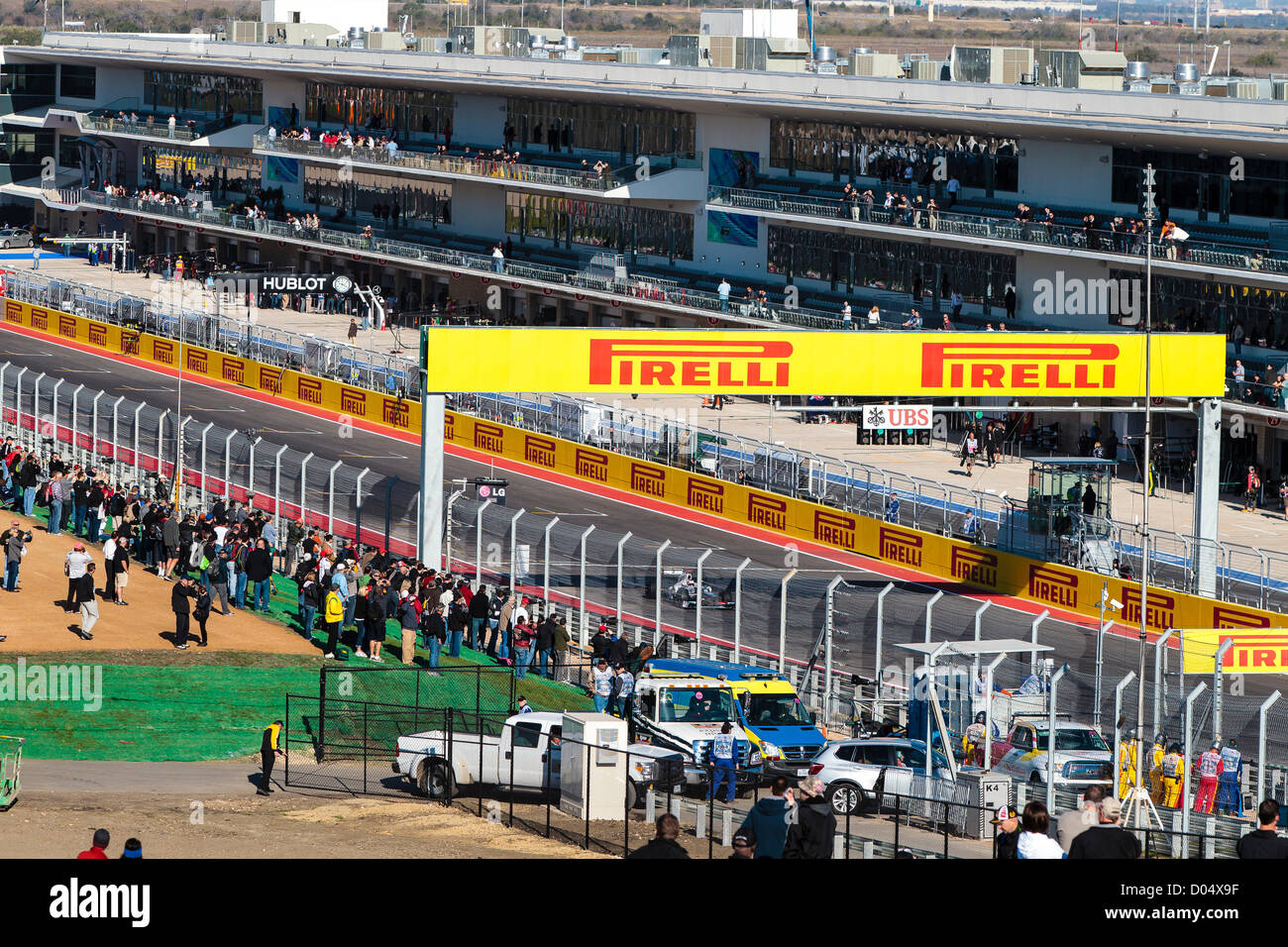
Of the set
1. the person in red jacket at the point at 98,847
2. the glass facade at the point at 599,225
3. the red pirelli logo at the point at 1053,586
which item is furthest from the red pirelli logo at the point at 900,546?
the glass facade at the point at 599,225

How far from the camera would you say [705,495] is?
4803 cm

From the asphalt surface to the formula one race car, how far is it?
0.13 metres

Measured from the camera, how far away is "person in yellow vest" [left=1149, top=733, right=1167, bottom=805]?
2555cm

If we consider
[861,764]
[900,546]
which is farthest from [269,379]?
[861,764]

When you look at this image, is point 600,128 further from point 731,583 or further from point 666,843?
point 666,843

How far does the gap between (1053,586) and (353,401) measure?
2534 cm

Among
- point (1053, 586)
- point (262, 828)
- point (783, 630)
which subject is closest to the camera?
point (262, 828)

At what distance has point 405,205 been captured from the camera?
8762cm

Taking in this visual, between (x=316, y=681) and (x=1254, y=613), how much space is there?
52.9ft

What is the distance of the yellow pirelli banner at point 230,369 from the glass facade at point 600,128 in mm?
19524

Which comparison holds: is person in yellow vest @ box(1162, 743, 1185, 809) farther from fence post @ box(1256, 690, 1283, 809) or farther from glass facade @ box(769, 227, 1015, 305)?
glass facade @ box(769, 227, 1015, 305)

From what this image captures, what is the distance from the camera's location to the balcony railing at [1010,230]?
53.8 meters

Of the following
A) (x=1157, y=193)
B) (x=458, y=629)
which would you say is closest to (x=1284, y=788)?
(x=458, y=629)

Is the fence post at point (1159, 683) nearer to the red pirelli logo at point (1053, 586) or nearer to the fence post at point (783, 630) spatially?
the fence post at point (783, 630)
